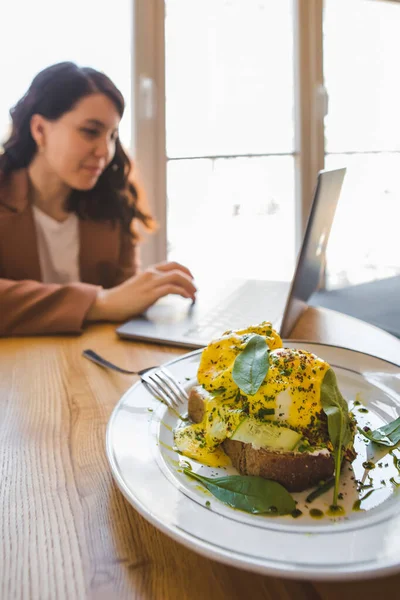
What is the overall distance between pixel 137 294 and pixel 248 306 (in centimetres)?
29

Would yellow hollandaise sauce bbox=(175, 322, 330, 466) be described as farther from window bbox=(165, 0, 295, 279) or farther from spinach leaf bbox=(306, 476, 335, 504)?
window bbox=(165, 0, 295, 279)

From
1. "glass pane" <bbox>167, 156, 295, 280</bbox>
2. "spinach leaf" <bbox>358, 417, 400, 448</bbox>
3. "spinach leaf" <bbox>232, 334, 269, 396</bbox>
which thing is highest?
"glass pane" <bbox>167, 156, 295, 280</bbox>

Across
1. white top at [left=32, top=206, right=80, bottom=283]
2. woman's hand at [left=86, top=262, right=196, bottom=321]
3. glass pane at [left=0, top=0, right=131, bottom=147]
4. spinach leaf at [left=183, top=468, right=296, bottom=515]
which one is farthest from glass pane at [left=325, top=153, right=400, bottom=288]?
spinach leaf at [left=183, top=468, right=296, bottom=515]

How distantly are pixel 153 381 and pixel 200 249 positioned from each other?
75.6 inches

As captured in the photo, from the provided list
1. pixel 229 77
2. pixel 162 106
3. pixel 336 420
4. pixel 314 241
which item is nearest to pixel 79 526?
pixel 336 420

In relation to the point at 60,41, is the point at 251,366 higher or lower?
lower

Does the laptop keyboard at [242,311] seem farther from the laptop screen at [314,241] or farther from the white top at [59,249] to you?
the white top at [59,249]

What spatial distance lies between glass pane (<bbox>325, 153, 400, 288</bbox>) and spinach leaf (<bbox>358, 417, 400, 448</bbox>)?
8.03 feet

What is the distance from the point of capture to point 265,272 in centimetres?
291

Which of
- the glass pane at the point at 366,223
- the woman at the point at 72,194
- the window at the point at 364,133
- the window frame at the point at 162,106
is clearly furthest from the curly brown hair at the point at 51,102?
the glass pane at the point at 366,223

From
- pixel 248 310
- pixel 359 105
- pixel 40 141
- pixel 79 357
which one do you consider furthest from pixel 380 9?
pixel 79 357

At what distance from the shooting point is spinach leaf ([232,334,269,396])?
62 centimetres

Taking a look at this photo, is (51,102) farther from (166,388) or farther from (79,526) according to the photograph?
(79,526)

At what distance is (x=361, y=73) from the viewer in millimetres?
2887
